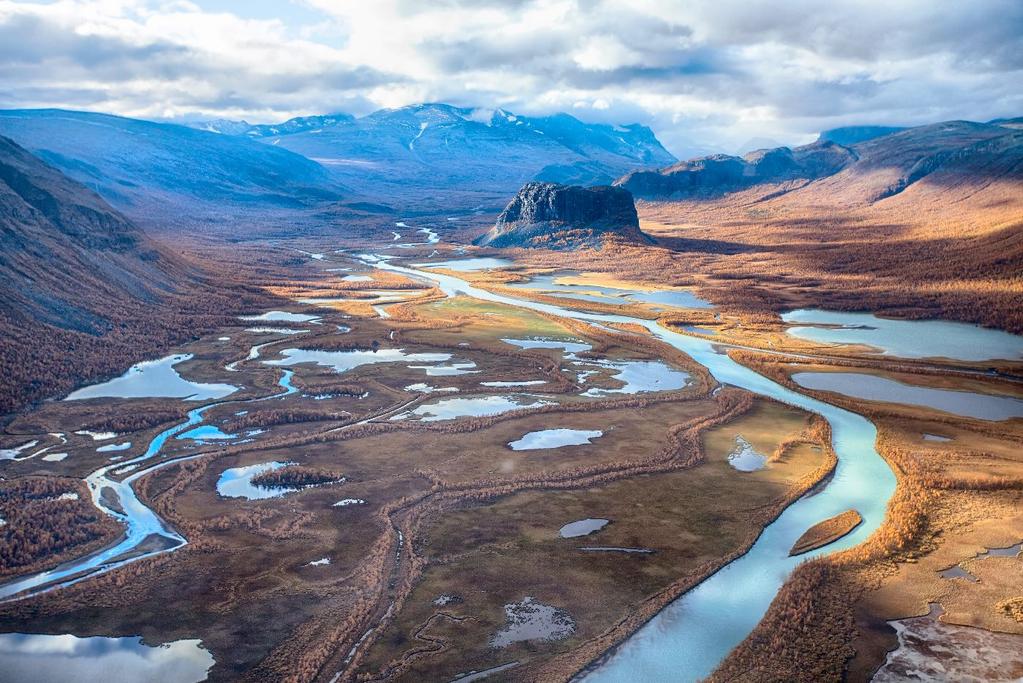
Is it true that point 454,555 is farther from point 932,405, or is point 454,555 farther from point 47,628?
point 932,405

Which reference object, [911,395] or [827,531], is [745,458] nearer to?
[827,531]

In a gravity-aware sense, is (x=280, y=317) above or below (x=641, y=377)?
above

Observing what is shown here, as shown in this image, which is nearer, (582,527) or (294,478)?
(582,527)

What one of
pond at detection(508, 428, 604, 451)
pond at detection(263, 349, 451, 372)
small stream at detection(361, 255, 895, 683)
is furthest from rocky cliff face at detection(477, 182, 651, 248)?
pond at detection(508, 428, 604, 451)

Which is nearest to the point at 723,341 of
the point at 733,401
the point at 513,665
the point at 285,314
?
the point at 733,401

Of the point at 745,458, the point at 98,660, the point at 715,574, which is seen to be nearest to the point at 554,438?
the point at 745,458

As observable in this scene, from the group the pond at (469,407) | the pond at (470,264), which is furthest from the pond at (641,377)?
the pond at (470,264)
